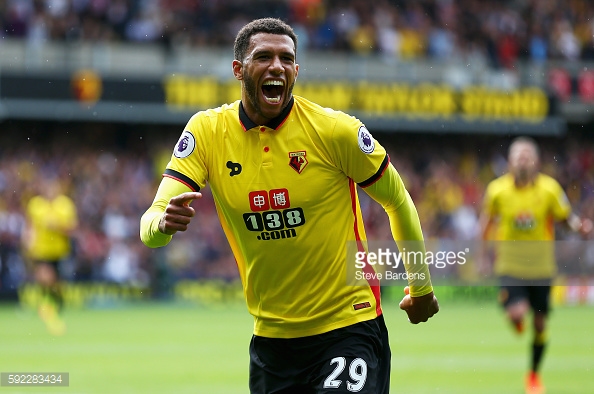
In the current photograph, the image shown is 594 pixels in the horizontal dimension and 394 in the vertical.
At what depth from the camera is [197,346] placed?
47.2 ft

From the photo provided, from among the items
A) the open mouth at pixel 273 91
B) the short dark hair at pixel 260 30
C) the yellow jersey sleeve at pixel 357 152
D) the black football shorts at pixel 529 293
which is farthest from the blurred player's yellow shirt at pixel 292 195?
the black football shorts at pixel 529 293

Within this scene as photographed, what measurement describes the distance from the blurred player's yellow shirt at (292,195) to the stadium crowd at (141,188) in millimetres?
17022

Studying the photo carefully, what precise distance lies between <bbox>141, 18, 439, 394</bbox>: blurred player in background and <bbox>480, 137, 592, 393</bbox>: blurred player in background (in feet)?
20.4

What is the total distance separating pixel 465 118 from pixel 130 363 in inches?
670

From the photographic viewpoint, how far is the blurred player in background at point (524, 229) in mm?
10891

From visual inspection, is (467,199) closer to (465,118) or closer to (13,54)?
(465,118)

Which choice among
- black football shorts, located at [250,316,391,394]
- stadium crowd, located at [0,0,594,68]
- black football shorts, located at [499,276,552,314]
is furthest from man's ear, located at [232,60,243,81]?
stadium crowd, located at [0,0,594,68]

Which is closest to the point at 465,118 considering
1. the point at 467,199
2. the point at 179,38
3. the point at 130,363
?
the point at 467,199

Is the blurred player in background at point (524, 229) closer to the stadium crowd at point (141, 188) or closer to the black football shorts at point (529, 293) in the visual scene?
the black football shorts at point (529, 293)

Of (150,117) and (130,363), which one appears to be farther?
(150,117)

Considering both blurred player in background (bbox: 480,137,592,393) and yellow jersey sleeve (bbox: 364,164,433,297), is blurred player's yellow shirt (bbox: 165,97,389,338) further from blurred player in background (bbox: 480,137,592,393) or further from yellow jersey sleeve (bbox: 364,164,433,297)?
blurred player in background (bbox: 480,137,592,393)

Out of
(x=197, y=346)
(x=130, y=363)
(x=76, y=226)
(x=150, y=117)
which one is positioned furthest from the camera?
(x=150, y=117)

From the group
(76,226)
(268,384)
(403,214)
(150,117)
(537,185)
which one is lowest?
(268,384)

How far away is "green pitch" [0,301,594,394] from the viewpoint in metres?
10.7
